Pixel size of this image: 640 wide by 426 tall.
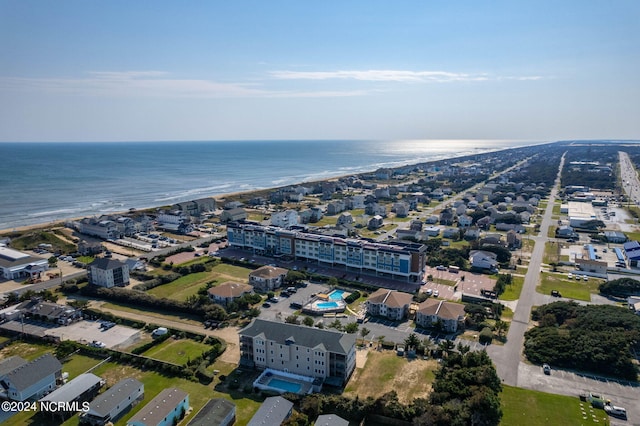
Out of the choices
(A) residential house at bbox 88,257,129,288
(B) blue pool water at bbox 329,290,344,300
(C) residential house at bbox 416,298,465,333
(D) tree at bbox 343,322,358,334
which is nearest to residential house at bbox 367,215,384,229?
(B) blue pool water at bbox 329,290,344,300

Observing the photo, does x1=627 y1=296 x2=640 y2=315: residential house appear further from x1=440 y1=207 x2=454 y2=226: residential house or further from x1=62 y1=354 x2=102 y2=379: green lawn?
x1=62 y1=354 x2=102 y2=379: green lawn

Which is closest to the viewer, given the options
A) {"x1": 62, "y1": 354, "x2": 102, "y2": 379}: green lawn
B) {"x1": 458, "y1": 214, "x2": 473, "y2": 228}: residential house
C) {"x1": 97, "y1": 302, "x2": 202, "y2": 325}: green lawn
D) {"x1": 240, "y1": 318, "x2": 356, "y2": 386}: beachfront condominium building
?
{"x1": 240, "y1": 318, "x2": 356, "y2": 386}: beachfront condominium building

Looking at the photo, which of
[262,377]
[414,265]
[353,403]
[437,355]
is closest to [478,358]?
[437,355]

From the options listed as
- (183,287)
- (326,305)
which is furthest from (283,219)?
(326,305)

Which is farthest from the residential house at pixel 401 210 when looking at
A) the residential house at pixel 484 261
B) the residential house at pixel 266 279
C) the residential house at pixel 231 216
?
the residential house at pixel 266 279

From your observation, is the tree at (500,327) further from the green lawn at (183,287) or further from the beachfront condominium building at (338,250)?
the green lawn at (183,287)

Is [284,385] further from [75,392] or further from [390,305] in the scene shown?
[390,305]
